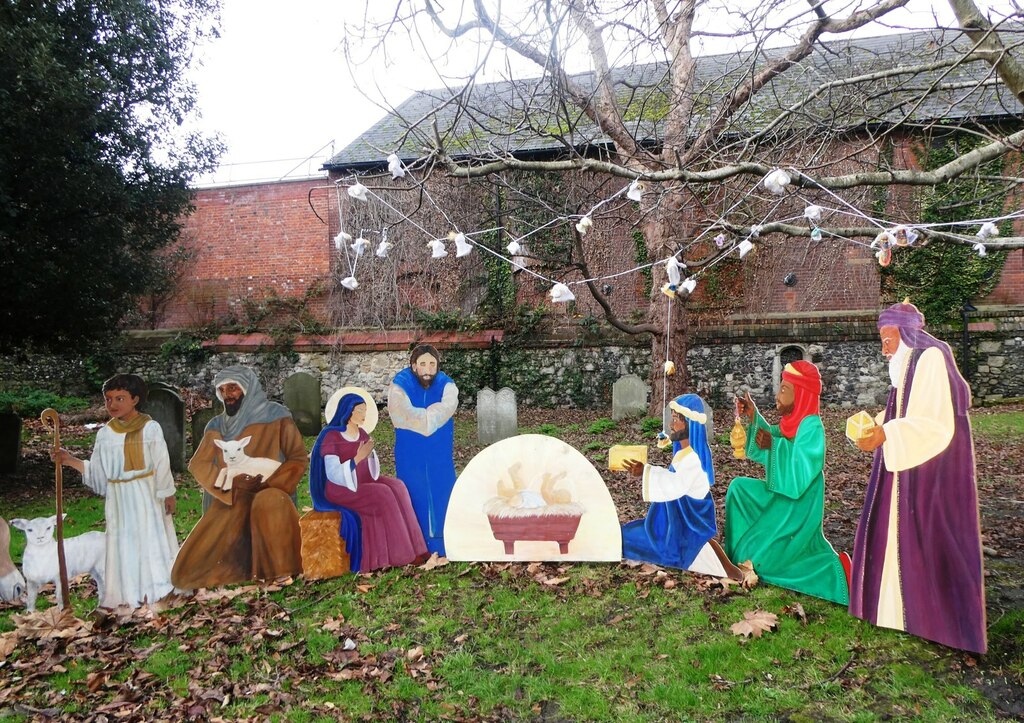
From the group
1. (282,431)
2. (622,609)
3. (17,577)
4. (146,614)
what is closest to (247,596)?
(146,614)

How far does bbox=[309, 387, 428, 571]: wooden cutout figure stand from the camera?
5.38 metres

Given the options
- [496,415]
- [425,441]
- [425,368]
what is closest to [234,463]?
[425,441]

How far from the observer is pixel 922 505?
12.9ft

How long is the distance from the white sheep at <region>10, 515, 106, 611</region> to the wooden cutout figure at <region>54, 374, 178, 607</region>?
0.09 metres

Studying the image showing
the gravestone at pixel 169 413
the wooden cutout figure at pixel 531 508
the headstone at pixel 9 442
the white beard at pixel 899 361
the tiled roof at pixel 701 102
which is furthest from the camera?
the headstone at pixel 9 442

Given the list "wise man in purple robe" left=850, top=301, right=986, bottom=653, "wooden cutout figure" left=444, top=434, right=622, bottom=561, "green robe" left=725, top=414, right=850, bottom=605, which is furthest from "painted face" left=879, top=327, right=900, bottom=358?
"wooden cutout figure" left=444, top=434, right=622, bottom=561

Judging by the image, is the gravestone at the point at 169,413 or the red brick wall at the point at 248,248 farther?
the red brick wall at the point at 248,248

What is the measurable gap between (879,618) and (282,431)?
4.43m

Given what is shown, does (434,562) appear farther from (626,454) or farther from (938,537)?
(938,537)

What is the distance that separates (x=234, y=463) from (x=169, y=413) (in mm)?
4300

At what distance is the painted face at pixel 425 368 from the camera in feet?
18.4

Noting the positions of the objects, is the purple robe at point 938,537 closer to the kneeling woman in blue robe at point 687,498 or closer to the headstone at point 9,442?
the kneeling woman in blue robe at point 687,498

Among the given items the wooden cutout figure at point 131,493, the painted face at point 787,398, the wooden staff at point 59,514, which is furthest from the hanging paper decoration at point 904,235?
the wooden staff at point 59,514

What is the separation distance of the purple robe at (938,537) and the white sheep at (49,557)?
5.32 metres
